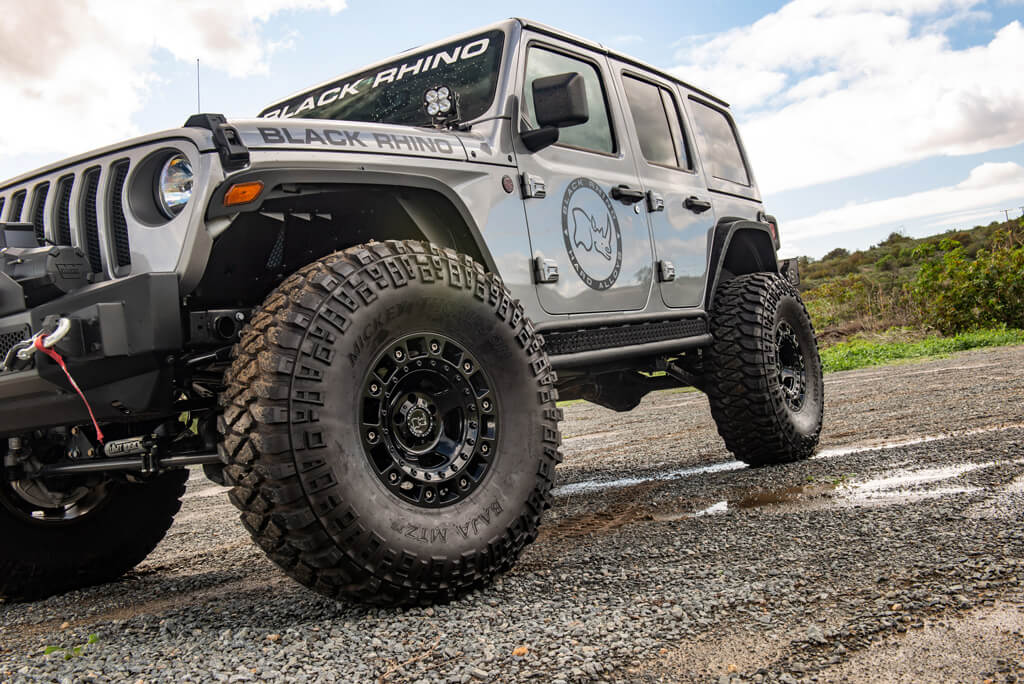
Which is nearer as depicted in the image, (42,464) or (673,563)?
(673,563)

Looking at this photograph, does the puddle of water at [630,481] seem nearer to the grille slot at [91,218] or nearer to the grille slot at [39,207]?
the grille slot at [91,218]

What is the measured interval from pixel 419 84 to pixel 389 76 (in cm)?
24

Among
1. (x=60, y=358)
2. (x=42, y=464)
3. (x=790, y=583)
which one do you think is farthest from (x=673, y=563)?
(x=42, y=464)

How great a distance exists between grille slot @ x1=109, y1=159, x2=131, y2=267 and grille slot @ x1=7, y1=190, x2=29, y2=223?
1.91ft

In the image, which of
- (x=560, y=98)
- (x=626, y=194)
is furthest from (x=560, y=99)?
(x=626, y=194)

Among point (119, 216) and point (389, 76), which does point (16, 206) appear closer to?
point (119, 216)

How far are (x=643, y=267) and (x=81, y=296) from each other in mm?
2807

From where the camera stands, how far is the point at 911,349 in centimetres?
1702

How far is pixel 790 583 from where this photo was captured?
2.42 meters

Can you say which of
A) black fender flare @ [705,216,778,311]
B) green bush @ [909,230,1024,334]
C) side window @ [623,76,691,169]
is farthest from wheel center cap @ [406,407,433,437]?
green bush @ [909,230,1024,334]

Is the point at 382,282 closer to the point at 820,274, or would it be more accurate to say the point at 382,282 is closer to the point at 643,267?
the point at 643,267

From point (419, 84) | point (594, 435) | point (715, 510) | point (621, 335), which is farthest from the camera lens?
point (594, 435)

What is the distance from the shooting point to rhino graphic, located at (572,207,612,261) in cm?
391

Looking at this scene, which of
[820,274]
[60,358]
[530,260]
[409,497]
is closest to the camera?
[60,358]
